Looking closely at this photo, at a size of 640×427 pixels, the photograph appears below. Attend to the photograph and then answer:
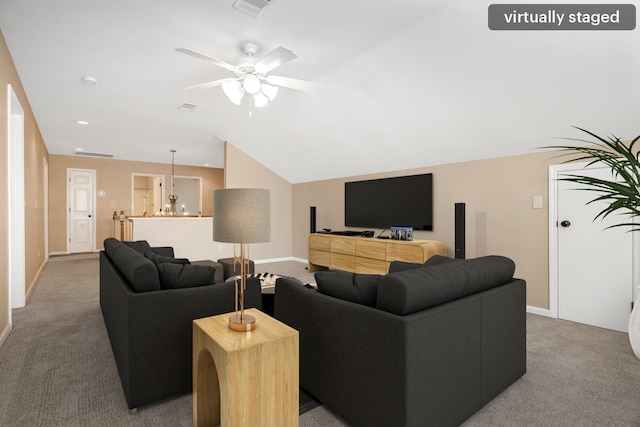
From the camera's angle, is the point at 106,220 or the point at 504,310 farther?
the point at 106,220

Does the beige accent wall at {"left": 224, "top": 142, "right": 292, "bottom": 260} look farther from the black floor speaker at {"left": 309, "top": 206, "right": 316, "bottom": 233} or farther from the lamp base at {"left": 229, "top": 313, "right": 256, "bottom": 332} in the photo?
the lamp base at {"left": 229, "top": 313, "right": 256, "bottom": 332}

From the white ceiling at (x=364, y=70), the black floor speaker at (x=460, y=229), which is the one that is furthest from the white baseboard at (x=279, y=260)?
the black floor speaker at (x=460, y=229)

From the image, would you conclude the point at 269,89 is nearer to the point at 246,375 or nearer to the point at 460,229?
the point at 246,375

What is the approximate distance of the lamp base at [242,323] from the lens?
5.40ft

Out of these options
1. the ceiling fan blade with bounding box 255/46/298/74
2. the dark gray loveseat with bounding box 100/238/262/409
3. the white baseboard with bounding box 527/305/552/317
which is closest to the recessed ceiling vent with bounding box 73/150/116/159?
the ceiling fan blade with bounding box 255/46/298/74

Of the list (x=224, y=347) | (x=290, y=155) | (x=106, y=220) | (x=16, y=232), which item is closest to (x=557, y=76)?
(x=224, y=347)

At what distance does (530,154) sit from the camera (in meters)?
3.85

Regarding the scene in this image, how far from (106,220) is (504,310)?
944cm

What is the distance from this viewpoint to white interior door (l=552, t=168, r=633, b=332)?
10.6ft

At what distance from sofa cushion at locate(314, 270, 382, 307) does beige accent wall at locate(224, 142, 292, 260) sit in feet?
17.1

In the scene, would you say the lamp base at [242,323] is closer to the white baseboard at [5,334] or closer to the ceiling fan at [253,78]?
the ceiling fan at [253,78]

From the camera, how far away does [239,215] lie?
1.64 metres

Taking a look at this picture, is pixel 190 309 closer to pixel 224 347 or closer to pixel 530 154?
pixel 224 347

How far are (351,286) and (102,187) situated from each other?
909cm
